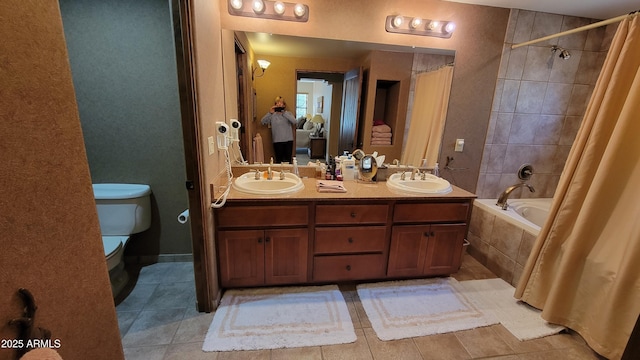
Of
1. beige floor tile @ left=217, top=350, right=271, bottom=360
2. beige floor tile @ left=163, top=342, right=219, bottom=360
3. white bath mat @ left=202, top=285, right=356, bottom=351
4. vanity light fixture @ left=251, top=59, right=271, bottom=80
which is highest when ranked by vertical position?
vanity light fixture @ left=251, top=59, right=271, bottom=80

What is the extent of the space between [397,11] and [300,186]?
1.68m

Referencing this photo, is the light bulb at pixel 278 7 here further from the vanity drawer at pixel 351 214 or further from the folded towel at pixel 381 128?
the vanity drawer at pixel 351 214

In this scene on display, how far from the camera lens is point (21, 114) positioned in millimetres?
578

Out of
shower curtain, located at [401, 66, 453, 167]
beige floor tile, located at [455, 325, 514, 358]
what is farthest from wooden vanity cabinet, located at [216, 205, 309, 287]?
shower curtain, located at [401, 66, 453, 167]

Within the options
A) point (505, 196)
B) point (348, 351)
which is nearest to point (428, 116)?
point (505, 196)

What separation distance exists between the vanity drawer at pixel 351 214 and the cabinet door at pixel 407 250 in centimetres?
18

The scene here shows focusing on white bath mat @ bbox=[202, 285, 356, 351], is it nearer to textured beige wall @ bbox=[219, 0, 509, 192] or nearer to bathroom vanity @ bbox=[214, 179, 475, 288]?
bathroom vanity @ bbox=[214, 179, 475, 288]

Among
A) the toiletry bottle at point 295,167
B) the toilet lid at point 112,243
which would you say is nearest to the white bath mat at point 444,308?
the toiletry bottle at point 295,167

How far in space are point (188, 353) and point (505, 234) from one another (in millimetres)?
2638

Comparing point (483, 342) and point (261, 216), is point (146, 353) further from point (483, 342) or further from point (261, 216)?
point (483, 342)

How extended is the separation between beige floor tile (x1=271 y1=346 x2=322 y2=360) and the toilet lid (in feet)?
4.25

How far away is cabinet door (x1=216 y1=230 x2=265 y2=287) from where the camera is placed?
1848 millimetres

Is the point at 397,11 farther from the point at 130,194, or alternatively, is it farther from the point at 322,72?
the point at 130,194

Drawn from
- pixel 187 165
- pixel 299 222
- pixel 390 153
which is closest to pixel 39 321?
pixel 187 165
